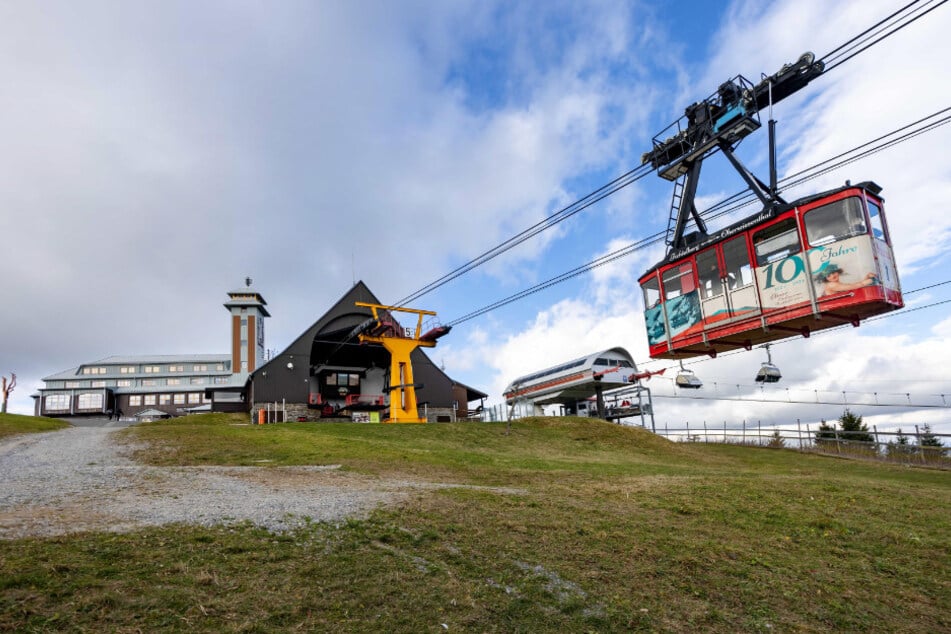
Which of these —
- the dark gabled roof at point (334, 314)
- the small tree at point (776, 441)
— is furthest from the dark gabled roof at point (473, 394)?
the small tree at point (776, 441)

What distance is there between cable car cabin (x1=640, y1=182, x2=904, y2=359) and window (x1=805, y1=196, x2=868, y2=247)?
21 millimetres

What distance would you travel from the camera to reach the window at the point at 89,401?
255 feet

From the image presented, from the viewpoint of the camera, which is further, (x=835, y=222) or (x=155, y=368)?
(x=155, y=368)

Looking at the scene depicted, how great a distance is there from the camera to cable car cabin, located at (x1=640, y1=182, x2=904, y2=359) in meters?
13.1

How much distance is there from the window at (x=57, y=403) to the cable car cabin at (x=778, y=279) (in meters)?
88.2

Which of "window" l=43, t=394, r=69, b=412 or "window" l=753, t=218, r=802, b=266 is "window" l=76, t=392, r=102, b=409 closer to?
"window" l=43, t=394, r=69, b=412

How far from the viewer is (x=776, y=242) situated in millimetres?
14594

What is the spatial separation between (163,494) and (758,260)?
49.2 feet

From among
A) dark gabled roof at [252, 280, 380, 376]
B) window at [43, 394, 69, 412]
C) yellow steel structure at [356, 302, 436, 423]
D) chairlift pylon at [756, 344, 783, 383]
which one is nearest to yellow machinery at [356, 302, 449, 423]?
yellow steel structure at [356, 302, 436, 423]

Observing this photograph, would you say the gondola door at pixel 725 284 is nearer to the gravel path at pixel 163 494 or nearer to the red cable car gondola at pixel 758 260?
the red cable car gondola at pixel 758 260

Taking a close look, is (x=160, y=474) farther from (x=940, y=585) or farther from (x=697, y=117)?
(x=697, y=117)

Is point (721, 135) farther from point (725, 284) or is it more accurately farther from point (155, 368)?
point (155, 368)

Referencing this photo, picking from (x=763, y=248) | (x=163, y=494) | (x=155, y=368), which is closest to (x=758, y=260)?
(x=763, y=248)

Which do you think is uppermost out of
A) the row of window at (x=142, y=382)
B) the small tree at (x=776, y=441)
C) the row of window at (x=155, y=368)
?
the row of window at (x=155, y=368)
